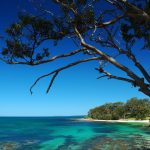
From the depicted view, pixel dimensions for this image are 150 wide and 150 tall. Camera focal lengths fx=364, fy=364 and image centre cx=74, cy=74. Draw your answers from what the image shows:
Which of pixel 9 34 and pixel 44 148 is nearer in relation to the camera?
pixel 9 34

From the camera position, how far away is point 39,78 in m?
11.6

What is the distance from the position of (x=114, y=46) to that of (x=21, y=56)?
3362 millimetres

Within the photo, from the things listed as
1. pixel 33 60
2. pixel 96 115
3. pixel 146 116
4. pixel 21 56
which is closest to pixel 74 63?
pixel 33 60

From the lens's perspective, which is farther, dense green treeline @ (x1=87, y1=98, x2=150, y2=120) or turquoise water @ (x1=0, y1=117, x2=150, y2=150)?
dense green treeline @ (x1=87, y1=98, x2=150, y2=120)

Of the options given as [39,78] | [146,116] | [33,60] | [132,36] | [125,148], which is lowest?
[125,148]

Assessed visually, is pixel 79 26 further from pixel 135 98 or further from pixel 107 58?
pixel 135 98

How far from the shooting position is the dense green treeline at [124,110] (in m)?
100

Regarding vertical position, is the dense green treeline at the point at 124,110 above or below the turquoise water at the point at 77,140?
above

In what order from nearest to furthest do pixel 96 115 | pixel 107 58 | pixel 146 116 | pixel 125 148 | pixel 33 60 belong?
pixel 107 58, pixel 33 60, pixel 125 148, pixel 146 116, pixel 96 115

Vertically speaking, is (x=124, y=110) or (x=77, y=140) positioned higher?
(x=124, y=110)

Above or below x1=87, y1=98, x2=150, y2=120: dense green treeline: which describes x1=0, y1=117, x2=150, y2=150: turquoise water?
below

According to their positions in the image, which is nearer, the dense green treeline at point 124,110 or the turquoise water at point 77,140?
the turquoise water at point 77,140

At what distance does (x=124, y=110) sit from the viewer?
356 ft

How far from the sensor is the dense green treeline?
10050cm
